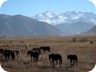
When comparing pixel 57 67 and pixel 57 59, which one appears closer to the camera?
pixel 57 67

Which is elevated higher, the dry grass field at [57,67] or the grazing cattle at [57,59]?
the grazing cattle at [57,59]

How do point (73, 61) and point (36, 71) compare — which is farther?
point (73, 61)

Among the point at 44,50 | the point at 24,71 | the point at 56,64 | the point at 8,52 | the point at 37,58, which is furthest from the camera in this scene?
the point at 44,50

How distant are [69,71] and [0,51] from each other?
15.9 meters

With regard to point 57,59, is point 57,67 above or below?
below

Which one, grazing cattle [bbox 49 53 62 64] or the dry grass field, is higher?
grazing cattle [bbox 49 53 62 64]

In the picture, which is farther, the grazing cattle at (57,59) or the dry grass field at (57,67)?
the grazing cattle at (57,59)

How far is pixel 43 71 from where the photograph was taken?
63.2 feet

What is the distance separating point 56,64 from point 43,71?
4419 millimetres

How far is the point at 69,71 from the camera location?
19.5 m

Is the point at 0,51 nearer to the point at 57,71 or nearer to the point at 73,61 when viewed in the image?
the point at 73,61

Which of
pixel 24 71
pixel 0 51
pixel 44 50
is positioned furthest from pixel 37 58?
pixel 44 50

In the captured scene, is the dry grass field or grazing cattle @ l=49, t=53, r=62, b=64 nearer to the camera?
the dry grass field

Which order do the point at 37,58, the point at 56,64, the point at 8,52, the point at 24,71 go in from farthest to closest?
1. the point at 8,52
2. the point at 37,58
3. the point at 56,64
4. the point at 24,71
